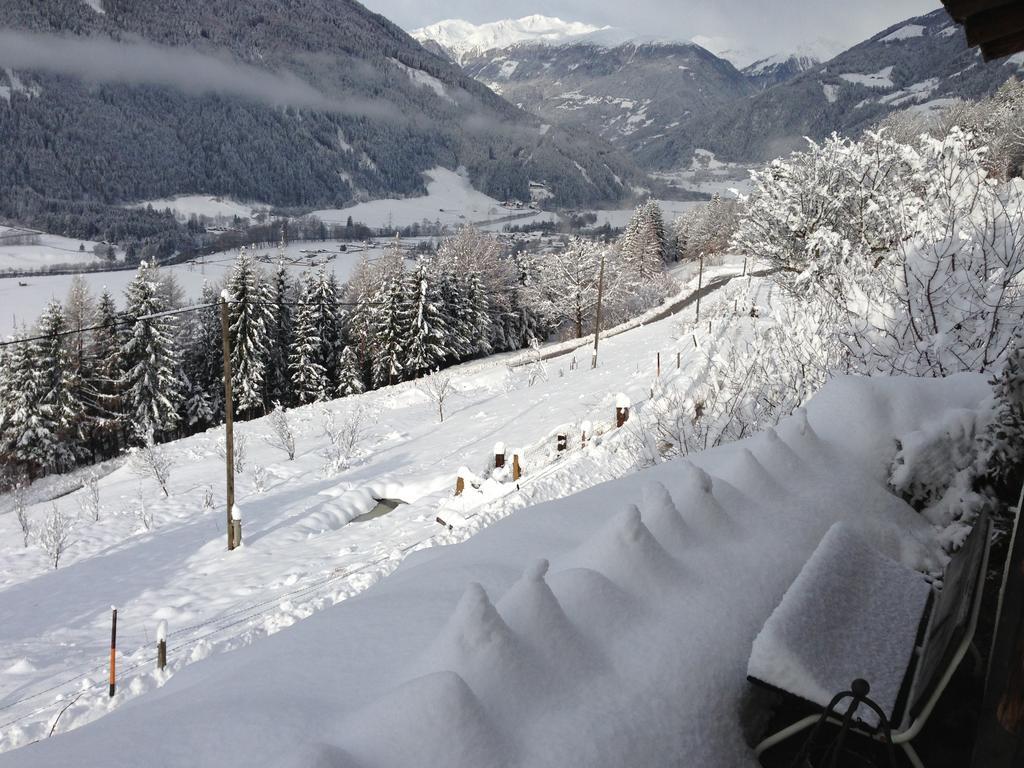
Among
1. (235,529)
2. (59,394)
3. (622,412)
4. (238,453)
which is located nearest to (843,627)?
(622,412)

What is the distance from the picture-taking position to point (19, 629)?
10.9 m

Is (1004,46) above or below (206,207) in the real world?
below

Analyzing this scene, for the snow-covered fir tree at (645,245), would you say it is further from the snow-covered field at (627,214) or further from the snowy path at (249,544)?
the snow-covered field at (627,214)

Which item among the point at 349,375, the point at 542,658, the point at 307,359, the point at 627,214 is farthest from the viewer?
the point at 627,214

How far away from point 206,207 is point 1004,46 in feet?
654

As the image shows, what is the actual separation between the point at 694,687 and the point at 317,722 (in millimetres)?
1246

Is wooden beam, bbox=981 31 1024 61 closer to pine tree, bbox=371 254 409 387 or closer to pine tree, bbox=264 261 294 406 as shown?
pine tree, bbox=371 254 409 387

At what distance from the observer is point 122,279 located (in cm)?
8806

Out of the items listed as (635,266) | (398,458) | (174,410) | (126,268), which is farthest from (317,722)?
(126,268)

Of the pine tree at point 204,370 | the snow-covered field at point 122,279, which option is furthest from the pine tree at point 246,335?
the snow-covered field at point 122,279

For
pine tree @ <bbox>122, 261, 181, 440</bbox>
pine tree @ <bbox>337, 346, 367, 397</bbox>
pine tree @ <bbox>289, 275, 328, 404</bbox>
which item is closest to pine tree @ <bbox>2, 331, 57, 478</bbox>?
pine tree @ <bbox>122, 261, 181, 440</bbox>

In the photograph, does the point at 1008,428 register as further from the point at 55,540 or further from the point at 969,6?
the point at 55,540

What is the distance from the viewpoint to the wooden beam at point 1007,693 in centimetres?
149

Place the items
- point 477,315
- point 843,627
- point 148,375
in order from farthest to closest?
1. point 477,315
2. point 148,375
3. point 843,627
